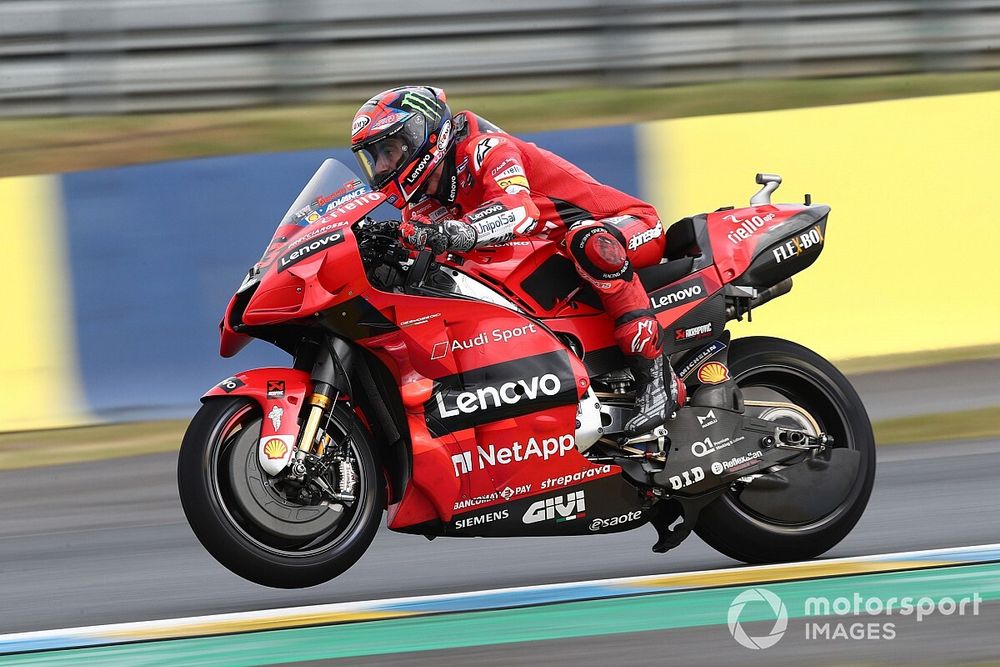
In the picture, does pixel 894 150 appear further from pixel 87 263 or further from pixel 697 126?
pixel 87 263

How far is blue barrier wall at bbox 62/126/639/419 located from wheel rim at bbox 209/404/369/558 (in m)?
3.86

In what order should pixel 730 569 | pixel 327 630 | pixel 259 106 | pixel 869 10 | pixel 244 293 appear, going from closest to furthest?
pixel 327 630, pixel 244 293, pixel 730 569, pixel 259 106, pixel 869 10

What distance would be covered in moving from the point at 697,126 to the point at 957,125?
1691 millimetres

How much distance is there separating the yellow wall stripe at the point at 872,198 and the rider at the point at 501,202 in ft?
12.3

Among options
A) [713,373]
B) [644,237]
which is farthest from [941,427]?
[644,237]

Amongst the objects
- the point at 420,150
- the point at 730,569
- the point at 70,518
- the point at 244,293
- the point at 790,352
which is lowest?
the point at 70,518

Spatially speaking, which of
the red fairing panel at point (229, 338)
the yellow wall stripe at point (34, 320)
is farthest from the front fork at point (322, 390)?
the yellow wall stripe at point (34, 320)

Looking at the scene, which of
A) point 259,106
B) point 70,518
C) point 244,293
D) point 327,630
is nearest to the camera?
point 327,630

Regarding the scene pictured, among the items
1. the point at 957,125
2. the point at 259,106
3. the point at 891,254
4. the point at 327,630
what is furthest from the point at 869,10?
the point at 327,630

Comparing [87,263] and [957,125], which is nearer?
[87,263]

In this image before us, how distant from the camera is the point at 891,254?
358 inches

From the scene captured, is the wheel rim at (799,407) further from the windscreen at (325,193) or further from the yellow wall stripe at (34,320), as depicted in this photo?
the yellow wall stripe at (34,320)

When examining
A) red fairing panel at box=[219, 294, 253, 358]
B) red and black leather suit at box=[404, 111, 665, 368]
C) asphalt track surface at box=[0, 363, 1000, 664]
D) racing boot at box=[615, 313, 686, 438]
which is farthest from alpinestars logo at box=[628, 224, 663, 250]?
red fairing panel at box=[219, 294, 253, 358]

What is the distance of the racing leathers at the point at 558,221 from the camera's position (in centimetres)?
498
